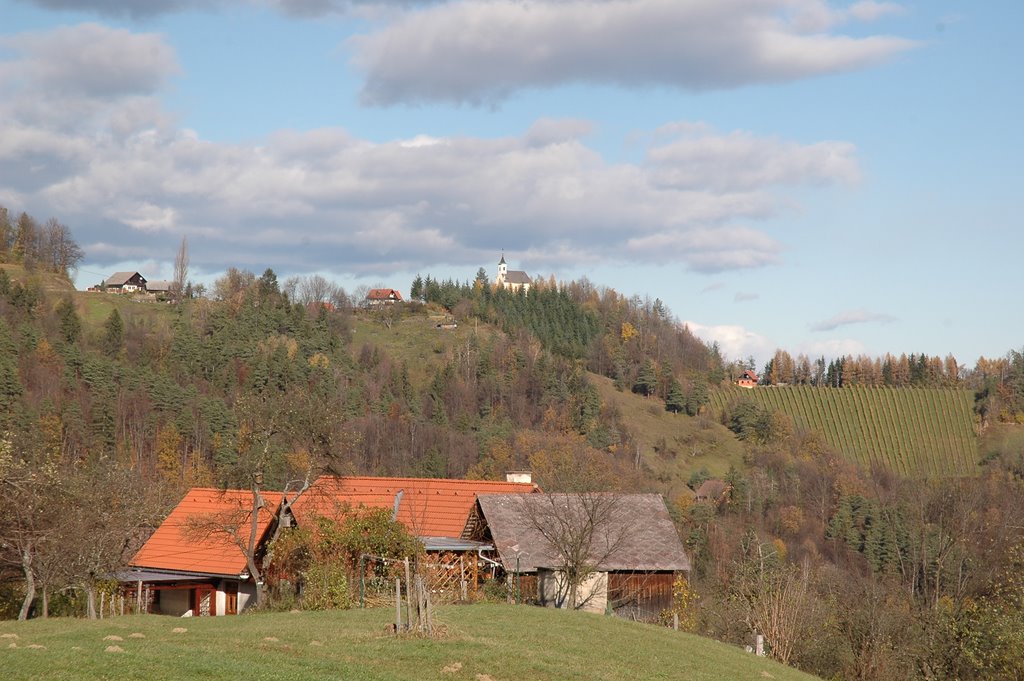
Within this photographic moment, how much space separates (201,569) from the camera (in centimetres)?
3891

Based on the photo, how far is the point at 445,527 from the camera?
44406mm

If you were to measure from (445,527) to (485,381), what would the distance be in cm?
11386

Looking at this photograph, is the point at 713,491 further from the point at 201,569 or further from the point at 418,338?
the point at 201,569

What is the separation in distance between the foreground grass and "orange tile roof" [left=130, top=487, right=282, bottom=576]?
11.8 m

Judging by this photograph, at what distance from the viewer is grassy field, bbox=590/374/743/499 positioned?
14525cm

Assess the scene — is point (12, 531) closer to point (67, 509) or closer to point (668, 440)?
point (67, 509)

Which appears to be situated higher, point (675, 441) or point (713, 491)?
point (675, 441)

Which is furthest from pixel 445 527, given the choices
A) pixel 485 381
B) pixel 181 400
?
pixel 485 381

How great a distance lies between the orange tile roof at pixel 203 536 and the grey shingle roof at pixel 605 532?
827 centimetres

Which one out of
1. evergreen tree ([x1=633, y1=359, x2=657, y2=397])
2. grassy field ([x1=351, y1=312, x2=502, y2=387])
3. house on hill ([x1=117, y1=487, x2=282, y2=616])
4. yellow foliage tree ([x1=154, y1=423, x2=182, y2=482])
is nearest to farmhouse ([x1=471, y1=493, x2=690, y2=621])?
house on hill ([x1=117, y1=487, x2=282, y2=616])

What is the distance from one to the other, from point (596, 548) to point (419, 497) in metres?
11.3

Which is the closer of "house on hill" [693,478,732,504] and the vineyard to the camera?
"house on hill" [693,478,732,504]

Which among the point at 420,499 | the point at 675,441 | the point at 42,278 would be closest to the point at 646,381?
the point at 675,441

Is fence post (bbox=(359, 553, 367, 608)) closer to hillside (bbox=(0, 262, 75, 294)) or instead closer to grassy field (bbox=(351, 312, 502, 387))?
grassy field (bbox=(351, 312, 502, 387))
